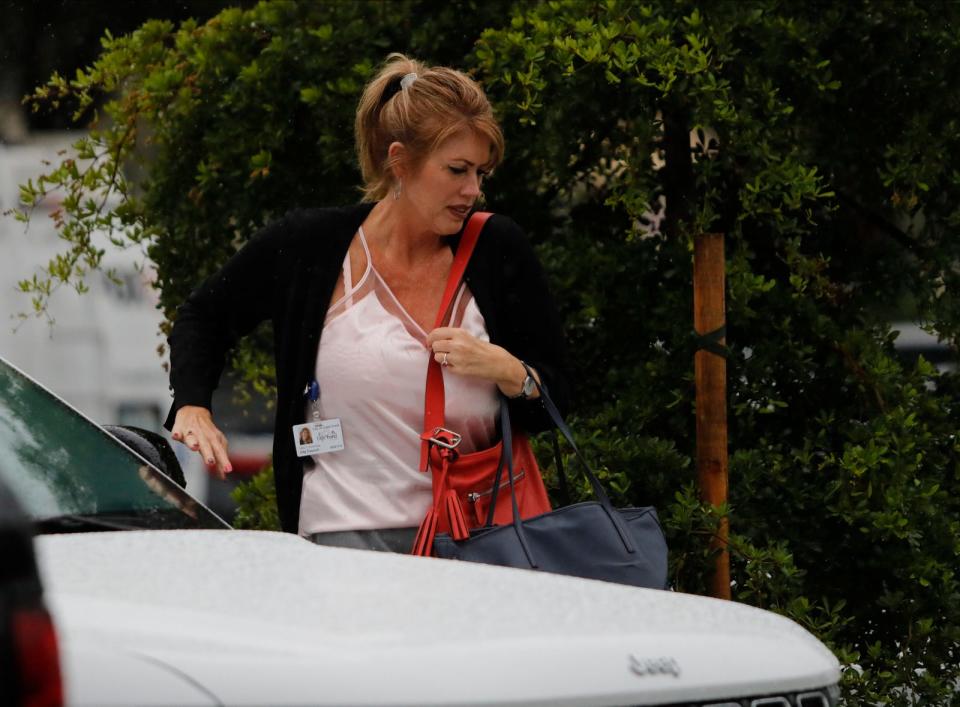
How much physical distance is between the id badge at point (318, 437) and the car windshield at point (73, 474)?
0.42 meters

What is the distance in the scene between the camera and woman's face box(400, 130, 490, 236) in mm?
3721

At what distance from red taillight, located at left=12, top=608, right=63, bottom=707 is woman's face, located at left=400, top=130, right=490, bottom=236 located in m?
2.02

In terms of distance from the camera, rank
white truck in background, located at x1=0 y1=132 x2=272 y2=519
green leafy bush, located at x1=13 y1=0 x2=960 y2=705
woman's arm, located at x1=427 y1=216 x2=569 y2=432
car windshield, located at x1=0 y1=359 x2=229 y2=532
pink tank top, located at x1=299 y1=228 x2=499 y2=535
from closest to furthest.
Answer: car windshield, located at x1=0 y1=359 x2=229 y2=532 < pink tank top, located at x1=299 y1=228 x2=499 y2=535 < woman's arm, located at x1=427 y1=216 x2=569 y2=432 < green leafy bush, located at x1=13 y1=0 x2=960 y2=705 < white truck in background, located at x1=0 y1=132 x2=272 y2=519

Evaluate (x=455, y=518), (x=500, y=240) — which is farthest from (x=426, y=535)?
(x=500, y=240)

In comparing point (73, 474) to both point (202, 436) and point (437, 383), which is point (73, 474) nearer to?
point (202, 436)

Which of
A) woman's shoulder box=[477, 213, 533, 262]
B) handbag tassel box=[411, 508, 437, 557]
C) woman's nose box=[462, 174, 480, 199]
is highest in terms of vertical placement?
woman's nose box=[462, 174, 480, 199]

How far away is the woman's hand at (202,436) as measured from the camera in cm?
355

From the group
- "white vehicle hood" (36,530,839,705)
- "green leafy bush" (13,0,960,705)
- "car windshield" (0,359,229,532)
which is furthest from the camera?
"green leafy bush" (13,0,960,705)

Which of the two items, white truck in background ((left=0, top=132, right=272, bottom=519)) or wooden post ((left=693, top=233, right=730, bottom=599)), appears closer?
wooden post ((left=693, top=233, right=730, bottom=599))

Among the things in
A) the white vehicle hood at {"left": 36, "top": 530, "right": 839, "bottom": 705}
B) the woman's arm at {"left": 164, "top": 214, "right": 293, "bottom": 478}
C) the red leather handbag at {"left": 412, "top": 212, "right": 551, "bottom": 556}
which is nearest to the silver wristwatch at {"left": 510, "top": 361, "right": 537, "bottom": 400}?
the red leather handbag at {"left": 412, "top": 212, "right": 551, "bottom": 556}

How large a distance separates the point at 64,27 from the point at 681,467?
4207mm

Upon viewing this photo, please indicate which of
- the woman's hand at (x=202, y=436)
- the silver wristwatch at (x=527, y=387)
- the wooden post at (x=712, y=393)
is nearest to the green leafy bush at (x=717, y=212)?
the wooden post at (x=712, y=393)

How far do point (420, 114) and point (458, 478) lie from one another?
81cm

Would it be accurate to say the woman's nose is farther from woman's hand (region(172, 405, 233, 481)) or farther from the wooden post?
the wooden post
